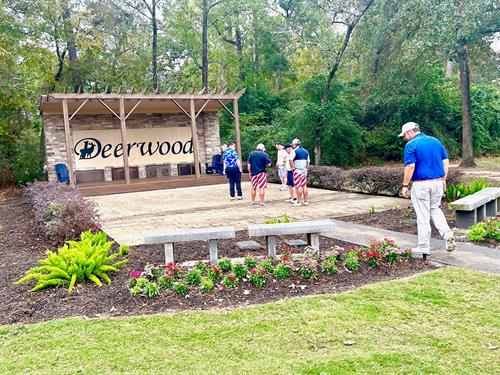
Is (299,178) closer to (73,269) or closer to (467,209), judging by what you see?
(467,209)

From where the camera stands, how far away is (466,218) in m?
6.91

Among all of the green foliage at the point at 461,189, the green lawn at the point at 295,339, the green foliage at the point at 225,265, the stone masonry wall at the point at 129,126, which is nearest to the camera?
the green lawn at the point at 295,339

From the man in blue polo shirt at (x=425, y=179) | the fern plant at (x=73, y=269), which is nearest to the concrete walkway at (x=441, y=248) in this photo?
the man in blue polo shirt at (x=425, y=179)

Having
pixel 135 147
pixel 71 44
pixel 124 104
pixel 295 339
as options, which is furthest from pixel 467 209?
pixel 71 44

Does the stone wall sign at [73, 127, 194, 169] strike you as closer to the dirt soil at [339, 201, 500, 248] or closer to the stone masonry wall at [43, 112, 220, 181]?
the stone masonry wall at [43, 112, 220, 181]

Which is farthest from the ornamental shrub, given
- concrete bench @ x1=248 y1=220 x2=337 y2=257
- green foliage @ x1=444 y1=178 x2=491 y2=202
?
green foliage @ x1=444 y1=178 x2=491 y2=202

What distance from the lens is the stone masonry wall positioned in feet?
57.3

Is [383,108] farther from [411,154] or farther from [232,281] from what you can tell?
[232,281]

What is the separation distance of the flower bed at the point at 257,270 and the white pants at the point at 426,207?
265 mm

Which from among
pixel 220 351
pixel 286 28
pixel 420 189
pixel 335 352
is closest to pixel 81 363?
pixel 220 351

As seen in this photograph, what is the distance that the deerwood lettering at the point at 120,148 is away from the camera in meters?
18.1

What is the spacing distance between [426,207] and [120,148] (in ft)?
50.5

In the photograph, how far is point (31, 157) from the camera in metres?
19.9

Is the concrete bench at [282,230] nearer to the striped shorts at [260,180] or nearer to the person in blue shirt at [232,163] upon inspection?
the striped shorts at [260,180]
